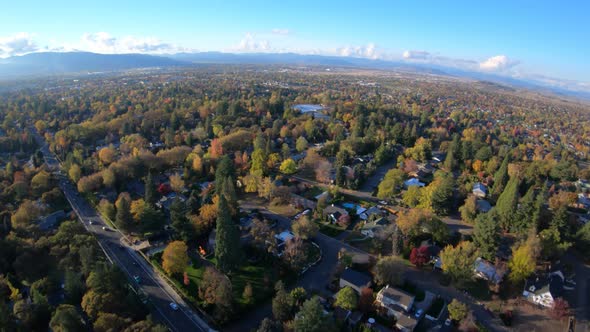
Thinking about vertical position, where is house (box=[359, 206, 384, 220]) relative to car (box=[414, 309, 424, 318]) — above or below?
above

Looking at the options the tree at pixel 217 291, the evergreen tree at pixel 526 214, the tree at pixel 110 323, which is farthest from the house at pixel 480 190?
the tree at pixel 110 323

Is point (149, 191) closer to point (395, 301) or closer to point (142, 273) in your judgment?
point (142, 273)

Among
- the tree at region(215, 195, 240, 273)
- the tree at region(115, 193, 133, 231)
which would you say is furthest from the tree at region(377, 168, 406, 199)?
the tree at region(115, 193, 133, 231)

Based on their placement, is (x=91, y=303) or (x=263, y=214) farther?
(x=263, y=214)

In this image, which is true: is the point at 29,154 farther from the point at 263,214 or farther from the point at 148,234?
the point at 263,214

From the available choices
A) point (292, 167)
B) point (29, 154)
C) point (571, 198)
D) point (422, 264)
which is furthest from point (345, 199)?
point (29, 154)

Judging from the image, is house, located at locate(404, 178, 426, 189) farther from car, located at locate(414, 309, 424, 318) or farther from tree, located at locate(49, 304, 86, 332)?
tree, located at locate(49, 304, 86, 332)

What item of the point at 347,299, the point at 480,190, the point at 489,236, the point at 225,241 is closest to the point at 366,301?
the point at 347,299
